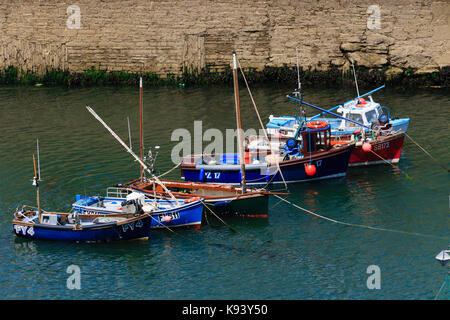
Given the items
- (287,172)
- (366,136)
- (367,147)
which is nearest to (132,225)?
(287,172)

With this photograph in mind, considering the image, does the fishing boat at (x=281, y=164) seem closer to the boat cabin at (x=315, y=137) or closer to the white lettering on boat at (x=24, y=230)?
the boat cabin at (x=315, y=137)

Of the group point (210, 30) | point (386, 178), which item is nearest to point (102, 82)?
point (210, 30)

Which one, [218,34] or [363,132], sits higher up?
[218,34]

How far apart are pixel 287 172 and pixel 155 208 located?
30.7 feet

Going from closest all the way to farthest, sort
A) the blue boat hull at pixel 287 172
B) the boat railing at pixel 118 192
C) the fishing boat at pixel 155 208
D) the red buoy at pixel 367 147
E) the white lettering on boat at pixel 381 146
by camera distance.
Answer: the fishing boat at pixel 155 208, the boat railing at pixel 118 192, the blue boat hull at pixel 287 172, the red buoy at pixel 367 147, the white lettering on boat at pixel 381 146

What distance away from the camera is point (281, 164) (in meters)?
44.8

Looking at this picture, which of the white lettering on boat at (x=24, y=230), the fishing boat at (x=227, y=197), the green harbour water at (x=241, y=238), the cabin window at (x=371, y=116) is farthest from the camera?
the cabin window at (x=371, y=116)

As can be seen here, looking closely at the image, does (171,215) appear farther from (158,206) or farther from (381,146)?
(381,146)

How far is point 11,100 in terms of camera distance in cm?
6662

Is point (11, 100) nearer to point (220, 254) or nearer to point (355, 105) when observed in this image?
point (355, 105)

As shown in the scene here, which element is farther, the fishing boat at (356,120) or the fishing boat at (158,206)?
the fishing boat at (356,120)

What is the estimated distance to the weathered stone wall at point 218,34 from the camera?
6831 cm

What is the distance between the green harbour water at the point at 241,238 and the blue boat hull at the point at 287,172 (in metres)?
0.67

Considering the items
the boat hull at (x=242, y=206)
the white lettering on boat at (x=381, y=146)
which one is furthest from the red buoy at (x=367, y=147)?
the boat hull at (x=242, y=206)
